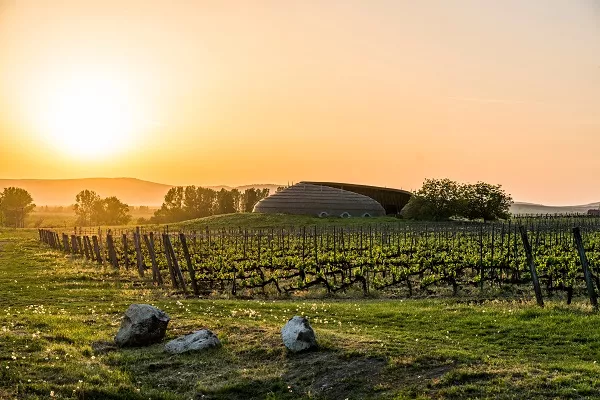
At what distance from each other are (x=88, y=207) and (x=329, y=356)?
18079 cm

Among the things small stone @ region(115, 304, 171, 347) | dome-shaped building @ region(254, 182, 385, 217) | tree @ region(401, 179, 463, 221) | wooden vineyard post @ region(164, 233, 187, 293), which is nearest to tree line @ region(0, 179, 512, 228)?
dome-shaped building @ region(254, 182, 385, 217)

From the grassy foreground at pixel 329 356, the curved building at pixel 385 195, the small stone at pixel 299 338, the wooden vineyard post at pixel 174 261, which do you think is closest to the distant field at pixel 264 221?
the curved building at pixel 385 195

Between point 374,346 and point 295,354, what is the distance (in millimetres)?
1912

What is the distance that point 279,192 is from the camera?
14200 centimetres

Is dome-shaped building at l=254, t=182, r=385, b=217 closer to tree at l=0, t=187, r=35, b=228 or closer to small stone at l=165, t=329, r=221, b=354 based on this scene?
tree at l=0, t=187, r=35, b=228

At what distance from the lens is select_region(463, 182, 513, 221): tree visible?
10662 centimetres

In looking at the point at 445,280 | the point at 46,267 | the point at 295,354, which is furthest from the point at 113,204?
the point at 295,354

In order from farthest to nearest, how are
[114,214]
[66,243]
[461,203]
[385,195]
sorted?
[114,214], [385,195], [461,203], [66,243]

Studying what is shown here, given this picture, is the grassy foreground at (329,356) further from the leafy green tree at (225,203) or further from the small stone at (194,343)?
the leafy green tree at (225,203)

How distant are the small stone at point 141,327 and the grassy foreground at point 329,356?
0.45m

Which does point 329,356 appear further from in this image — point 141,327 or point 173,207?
point 173,207

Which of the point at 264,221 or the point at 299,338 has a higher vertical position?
the point at 264,221

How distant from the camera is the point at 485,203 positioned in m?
107

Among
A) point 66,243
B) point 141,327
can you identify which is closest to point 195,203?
point 66,243
